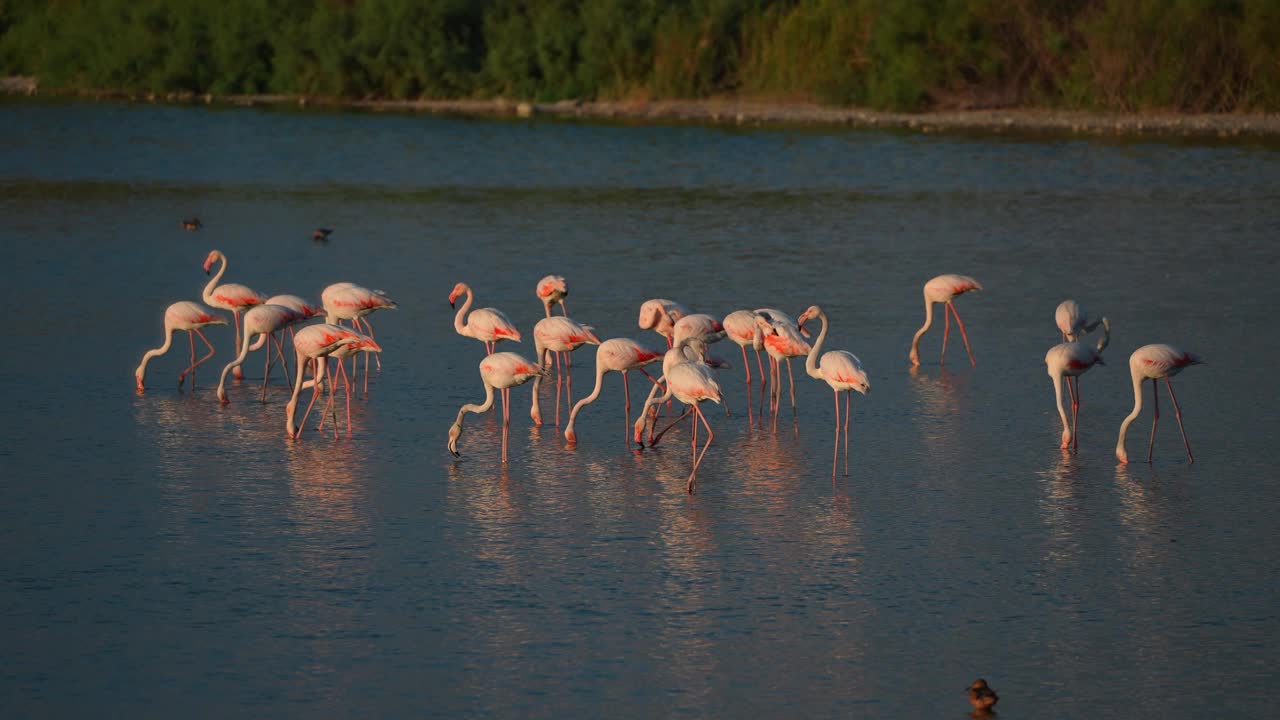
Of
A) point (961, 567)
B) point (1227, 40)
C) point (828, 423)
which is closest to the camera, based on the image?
point (961, 567)

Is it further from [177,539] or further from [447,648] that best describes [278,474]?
[447,648]

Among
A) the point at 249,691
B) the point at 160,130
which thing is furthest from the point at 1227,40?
the point at 249,691

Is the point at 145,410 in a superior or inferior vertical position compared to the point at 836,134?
inferior

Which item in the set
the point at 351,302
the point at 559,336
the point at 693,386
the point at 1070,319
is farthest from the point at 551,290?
the point at 1070,319

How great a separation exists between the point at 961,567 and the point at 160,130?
39.5 metres

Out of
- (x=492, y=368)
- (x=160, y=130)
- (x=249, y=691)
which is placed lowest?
(x=249, y=691)

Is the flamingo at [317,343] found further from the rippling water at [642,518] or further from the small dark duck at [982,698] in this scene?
the small dark duck at [982,698]

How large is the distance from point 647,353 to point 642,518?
1876 millimetres

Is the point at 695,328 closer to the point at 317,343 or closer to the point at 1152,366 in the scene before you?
the point at 317,343

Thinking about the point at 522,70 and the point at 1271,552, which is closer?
the point at 1271,552

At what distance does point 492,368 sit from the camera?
9.27 metres

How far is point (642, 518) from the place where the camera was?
810 centimetres

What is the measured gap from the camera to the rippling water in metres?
6.01

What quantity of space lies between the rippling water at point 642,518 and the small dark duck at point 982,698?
0.31 ft
